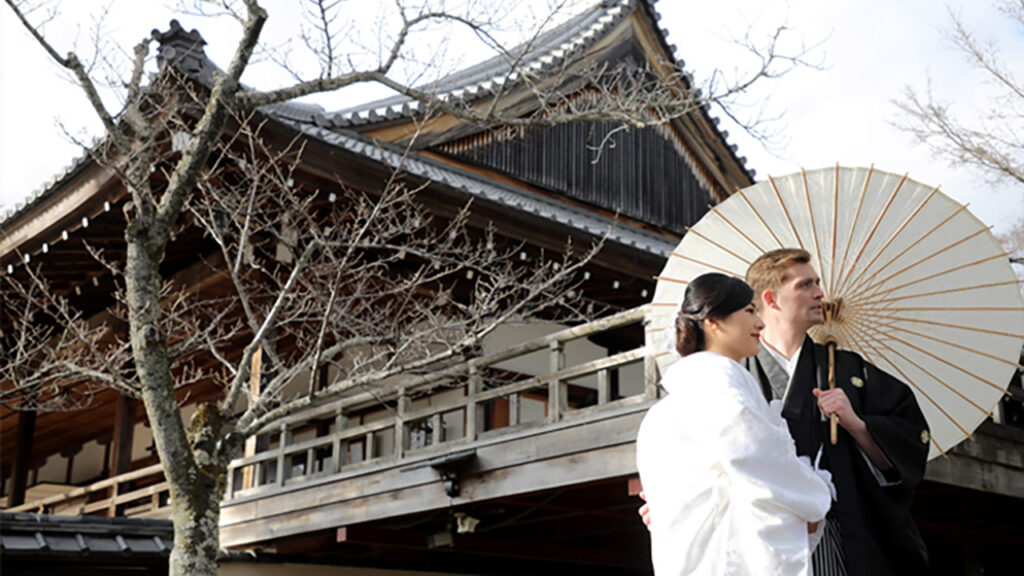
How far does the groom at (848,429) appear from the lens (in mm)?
2988

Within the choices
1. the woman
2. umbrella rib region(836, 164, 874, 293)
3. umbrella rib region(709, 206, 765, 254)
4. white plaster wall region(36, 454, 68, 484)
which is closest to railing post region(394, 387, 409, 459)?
umbrella rib region(709, 206, 765, 254)

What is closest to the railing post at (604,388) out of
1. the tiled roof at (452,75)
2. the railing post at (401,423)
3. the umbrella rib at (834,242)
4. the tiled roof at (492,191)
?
the tiled roof at (492,191)

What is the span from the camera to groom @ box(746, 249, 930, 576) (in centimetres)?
299

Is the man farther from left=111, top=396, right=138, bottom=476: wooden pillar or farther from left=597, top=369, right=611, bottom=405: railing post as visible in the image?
left=111, top=396, right=138, bottom=476: wooden pillar

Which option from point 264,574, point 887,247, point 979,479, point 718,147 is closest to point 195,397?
point 264,574

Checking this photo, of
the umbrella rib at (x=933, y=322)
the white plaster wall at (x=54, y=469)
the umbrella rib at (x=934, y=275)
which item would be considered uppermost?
the white plaster wall at (x=54, y=469)

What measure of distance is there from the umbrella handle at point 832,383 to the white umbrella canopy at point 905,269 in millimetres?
589

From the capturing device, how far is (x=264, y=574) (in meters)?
9.61

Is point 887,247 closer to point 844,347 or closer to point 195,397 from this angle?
point 844,347

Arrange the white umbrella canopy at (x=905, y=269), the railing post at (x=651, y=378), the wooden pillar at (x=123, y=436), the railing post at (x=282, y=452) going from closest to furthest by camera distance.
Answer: the white umbrella canopy at (x=905, y=269) < the railing post at (x=651, y=378) < the railing post at (x=282, y=452) < the wooden pillar at (x=123, y=436)

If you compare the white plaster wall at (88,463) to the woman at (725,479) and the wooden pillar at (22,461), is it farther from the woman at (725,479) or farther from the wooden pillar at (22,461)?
the woman at (725,479)

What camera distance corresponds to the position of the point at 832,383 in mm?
3205

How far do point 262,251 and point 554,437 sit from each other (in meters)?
3.45

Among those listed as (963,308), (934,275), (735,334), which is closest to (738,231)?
(934,275)
